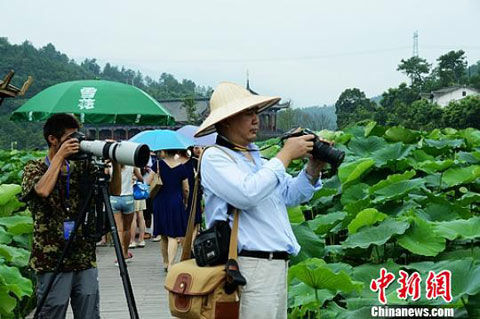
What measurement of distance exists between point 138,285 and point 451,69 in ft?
224

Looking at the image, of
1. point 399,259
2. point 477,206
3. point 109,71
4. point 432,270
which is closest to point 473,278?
point 432,270

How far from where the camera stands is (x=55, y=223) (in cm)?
377

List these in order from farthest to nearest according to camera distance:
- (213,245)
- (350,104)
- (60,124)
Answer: (350,104), (60,124), (213,245)

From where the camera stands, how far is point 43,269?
3.75 meters

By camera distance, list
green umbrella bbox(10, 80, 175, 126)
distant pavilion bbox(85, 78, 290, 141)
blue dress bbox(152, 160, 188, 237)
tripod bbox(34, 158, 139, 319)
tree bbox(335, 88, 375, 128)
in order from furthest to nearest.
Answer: tree bbox(335, 88, 375, 128) < distant pavilion bbox(85, 78, 290, 141) < blue dress bbox(152, 160, 188, 237) < green umbrella bbox(10, 80, 175, 126) < tripod bbox(34, 158, 139, 319)

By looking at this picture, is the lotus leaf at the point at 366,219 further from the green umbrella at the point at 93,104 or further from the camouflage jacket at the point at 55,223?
the green umbrella at the point at 93,104

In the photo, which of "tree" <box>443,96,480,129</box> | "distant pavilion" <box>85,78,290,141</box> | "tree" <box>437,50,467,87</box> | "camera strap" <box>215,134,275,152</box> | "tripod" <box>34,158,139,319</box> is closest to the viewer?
"camera strap" <box>215,134,275,152</box>

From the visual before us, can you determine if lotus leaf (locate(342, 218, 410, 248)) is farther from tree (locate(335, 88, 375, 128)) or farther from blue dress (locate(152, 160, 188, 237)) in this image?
tree (locate(335, 88, 375, 128))

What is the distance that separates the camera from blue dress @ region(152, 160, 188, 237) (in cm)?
758

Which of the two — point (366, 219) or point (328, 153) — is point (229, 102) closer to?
point (328, 153)

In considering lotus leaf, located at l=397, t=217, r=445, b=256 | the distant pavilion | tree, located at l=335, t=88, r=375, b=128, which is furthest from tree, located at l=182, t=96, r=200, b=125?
lotus leaf, located at l=397, t=217, r=445, b=256

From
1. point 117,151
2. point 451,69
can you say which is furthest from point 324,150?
point 451,69

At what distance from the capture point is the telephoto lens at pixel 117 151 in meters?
3.19

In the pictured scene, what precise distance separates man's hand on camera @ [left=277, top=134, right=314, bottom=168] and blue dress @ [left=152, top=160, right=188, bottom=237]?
16.0 ft
